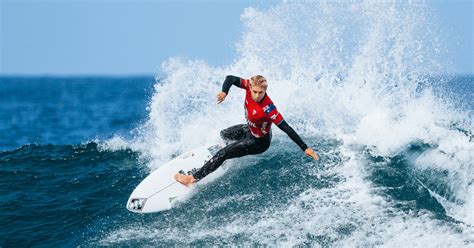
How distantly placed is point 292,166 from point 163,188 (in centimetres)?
222

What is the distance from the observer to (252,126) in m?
8.30

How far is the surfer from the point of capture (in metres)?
7.77

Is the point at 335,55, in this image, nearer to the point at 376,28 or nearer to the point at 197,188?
the point at 376,28

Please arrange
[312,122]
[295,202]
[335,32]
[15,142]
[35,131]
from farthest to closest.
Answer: [35,131] → [15,142] → [335,32] → [312,122] → [295,202]

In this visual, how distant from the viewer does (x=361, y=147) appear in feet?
30.6

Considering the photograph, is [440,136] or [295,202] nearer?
[295,202]

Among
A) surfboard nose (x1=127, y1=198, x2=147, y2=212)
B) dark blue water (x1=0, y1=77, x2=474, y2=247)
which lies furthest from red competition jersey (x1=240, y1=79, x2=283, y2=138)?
surfboard nose (x1=127, y1=198, x2=147, y2=212)

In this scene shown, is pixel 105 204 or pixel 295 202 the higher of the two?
pixel 105 204

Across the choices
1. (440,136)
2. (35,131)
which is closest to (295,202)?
(440,136)

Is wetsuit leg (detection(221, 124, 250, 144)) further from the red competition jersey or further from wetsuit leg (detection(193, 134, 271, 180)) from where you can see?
the red competition jersey

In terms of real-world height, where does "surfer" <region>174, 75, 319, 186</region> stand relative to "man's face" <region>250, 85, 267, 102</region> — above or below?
below

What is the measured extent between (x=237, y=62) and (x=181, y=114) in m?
2.07

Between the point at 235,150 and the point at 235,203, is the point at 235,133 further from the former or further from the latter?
the point at 235,203

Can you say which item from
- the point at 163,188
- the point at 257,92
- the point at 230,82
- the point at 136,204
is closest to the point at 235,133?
the point at 230,82
